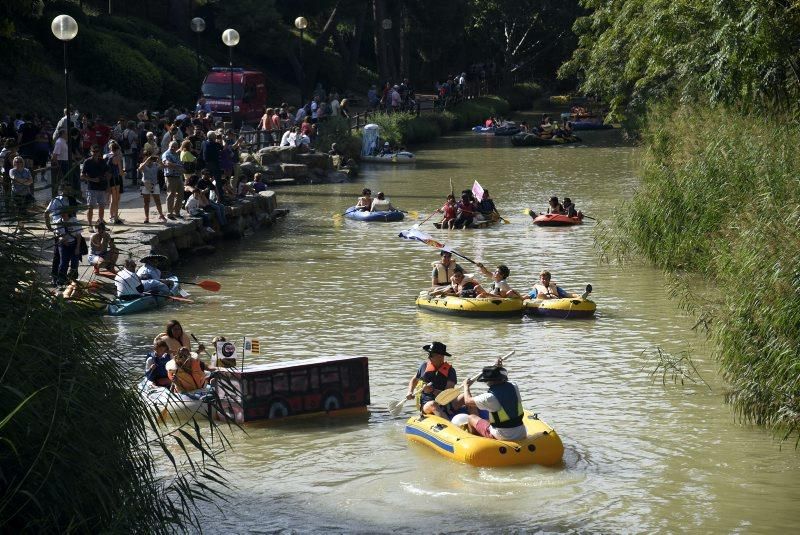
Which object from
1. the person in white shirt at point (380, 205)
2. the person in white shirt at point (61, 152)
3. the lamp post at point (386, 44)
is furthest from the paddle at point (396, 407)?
the lamp post at point (386, 44)

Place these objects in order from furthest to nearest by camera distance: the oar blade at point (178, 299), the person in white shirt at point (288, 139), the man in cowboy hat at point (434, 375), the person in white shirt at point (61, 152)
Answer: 1. the person in white shirt at point (288, 139)
2. the person in white shirt at point (61, 152)
3. the oar blade at point (178, 299)
4. the man in cowboy hat at point (434, 375)

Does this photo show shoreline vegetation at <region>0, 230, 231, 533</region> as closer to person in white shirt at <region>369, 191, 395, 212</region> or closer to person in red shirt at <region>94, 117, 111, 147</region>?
person in red shirt at <region>94, 117, 111, 147</region>

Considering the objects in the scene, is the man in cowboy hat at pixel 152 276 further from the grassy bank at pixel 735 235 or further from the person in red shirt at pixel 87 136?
the grassy bank at pixel 735 235

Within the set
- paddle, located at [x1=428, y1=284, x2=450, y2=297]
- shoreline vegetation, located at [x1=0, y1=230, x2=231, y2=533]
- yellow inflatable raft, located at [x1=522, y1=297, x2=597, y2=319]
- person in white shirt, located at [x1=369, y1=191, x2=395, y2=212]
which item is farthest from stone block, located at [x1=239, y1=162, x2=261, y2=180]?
shoreline vegetation, located at [x1=0, y1=230, x2=231, y2=533]

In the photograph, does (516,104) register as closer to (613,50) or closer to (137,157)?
(613,50)

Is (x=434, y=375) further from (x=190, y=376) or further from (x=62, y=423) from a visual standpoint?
(x=62, y=423)

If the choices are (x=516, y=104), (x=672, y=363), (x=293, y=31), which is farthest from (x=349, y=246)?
(x=516, y=104)

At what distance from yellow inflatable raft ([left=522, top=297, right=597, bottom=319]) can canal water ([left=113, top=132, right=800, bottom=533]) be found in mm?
281

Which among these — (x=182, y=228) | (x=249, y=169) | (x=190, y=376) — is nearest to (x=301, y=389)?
(x=190, y=376)

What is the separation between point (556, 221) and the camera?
31203 millimetres

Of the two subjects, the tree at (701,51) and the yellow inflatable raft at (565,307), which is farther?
the tree at (701,51)

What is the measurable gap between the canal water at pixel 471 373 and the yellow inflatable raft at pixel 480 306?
0.59ft

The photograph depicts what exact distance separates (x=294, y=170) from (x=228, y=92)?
5200 mm

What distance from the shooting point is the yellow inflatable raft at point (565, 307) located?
67.8ft
